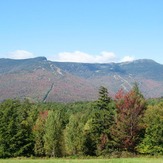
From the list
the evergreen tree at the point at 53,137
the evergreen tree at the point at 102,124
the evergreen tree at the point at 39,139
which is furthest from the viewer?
the evergreen tree at the point at 39,139

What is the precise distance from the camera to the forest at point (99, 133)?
191 feet

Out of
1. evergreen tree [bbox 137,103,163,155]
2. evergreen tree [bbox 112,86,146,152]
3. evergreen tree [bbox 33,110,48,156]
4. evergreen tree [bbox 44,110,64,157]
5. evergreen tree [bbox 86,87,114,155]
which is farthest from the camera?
evergreen tree [bbox 33,110,48,156]

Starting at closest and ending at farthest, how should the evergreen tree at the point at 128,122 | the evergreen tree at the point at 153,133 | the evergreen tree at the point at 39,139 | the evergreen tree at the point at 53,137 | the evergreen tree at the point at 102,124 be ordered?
the evergreen tree at the point at 153,133
the evergreen tree at the point at 102,124
the evergreen tree at the point at 128,122
the evergreen tree at the point at 53,137
the evergreen tree at the point at 39,139

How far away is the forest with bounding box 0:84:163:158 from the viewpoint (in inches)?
2287

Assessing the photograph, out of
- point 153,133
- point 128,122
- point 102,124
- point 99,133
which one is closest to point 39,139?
point 99,133

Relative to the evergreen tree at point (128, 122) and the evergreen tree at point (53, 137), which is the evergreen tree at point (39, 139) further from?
the evergreen tree at point (128, 122)

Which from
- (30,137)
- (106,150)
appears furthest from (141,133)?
(30,137)

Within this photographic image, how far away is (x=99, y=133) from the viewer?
59969 millimetres

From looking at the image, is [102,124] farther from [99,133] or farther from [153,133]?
[153,133]

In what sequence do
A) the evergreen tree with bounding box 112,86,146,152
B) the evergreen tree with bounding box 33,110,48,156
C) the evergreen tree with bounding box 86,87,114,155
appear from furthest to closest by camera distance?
the evergreen tree with bounding box 33,110,48,156 < the evergreen tree with bounding box 112,86,146,152 < the evergreen tree with bounding box 86,87,114,155

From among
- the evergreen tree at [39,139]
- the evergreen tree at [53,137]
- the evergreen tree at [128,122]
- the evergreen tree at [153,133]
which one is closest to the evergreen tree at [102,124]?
the evergreen tree at [128,122]

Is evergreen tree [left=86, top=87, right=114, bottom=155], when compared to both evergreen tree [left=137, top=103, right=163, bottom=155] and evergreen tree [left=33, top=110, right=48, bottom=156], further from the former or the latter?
evergreen tree [left=33, top=110, right=48, bottom=156]

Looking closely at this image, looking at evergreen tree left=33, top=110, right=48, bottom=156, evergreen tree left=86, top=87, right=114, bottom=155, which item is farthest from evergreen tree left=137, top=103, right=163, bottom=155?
evergreen tree left=33, top=110, right=48, bottom=156

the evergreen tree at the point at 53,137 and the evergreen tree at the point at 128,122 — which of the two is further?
the evergreen tree at the point at 53,137
